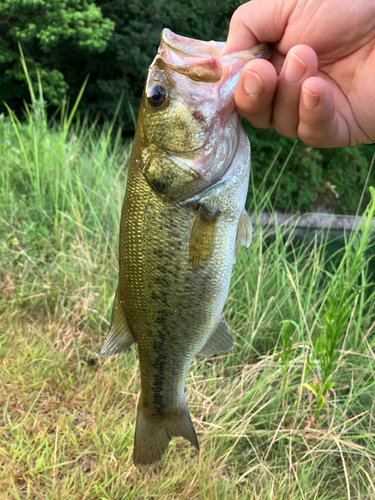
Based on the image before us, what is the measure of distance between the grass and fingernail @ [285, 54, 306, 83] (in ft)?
2.98

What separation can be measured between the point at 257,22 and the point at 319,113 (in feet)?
1.55

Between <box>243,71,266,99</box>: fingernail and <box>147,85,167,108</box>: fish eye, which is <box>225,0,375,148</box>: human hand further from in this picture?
<box>147,85,167,108</box>: fish eye

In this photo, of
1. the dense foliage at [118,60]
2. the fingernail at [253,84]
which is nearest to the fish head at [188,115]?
the fingernail at [253,84]

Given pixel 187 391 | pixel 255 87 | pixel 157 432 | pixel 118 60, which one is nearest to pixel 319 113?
pixel 255 87

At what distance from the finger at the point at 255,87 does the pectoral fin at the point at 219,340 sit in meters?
0.79

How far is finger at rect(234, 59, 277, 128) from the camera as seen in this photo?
116cm

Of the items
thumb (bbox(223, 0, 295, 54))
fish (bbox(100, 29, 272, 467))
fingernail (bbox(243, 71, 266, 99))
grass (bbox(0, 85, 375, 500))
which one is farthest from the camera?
grass (bbox(0, 85, 375, 500))

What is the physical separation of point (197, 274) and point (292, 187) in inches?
775

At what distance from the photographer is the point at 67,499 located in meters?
1.85

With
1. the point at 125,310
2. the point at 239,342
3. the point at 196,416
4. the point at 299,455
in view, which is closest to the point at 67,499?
the point at 196,416

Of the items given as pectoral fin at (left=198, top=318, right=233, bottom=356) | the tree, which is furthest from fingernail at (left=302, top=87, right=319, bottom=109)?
the tree

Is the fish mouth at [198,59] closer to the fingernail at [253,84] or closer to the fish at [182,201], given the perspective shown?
the fish at [182,201]

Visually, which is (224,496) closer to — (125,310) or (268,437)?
(268,437)

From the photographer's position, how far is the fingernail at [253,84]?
3.77 ft
